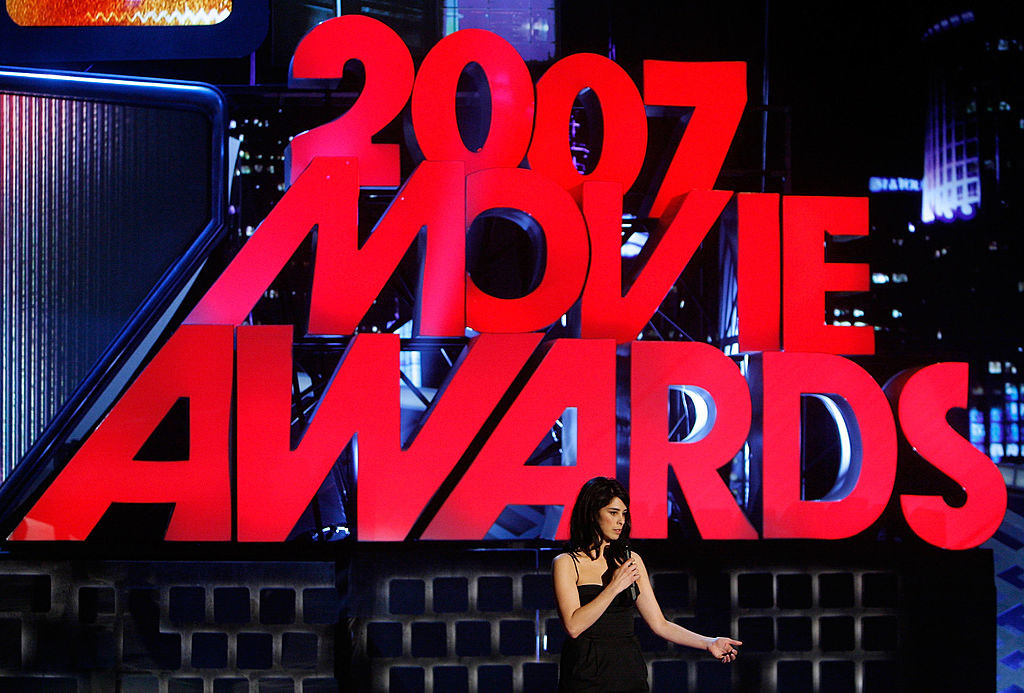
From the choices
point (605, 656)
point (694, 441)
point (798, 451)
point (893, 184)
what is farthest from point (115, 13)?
point (893, 184)

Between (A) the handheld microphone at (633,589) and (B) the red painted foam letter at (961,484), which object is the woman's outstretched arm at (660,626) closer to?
(A) the handheld microphone at (633,589)

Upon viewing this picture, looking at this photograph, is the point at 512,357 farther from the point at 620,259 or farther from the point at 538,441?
the point at 620,259

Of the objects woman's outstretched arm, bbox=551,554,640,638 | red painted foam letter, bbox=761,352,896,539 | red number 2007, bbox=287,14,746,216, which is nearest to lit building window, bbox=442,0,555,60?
red number 2007, bbox=287,14,746,216

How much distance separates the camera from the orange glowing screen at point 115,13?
528cm

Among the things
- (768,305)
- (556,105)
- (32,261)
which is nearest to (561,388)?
(768,305)

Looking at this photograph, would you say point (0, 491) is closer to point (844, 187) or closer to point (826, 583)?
point (826, 583)

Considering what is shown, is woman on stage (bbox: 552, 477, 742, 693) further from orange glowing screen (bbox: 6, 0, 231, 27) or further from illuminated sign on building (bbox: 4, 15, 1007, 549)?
orange glowing screen (bbox: 6, 0, 231, 27)

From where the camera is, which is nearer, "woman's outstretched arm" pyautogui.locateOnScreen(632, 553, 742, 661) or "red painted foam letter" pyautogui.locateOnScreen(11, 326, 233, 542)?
"woman's outstretched arm" pyautogui.locateOnScreen(632, 553, 742, 661)

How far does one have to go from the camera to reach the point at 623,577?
303 centimetres

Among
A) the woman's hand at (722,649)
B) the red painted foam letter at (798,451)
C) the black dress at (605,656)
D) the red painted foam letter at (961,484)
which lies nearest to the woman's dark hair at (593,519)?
the black dress at (605,656)

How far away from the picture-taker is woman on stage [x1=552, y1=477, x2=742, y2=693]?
303cm

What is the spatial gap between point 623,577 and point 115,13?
15.4 feet

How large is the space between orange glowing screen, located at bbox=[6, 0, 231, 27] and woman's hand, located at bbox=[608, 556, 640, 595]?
13.9 ft

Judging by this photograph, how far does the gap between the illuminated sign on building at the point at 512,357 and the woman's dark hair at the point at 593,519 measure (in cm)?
168
